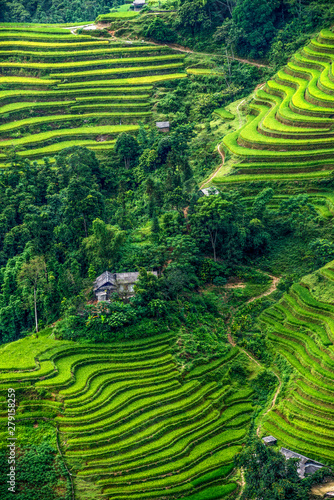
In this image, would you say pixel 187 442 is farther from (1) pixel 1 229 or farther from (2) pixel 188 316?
(1) pixel 1 229

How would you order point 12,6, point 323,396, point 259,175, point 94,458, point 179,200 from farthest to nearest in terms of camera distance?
point 12,6
point 259,175
point 179,200
point 323,396
point 94,458

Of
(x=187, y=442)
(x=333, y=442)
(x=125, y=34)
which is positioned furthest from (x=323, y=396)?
(x=125, y=34)

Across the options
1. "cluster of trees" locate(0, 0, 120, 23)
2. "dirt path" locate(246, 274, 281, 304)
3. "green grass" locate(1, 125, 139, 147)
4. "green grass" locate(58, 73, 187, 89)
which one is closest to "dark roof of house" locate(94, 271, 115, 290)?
"dirt path" locate(246, 274, 281, 304)

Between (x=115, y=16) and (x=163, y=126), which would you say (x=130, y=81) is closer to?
(x=163, y=126)

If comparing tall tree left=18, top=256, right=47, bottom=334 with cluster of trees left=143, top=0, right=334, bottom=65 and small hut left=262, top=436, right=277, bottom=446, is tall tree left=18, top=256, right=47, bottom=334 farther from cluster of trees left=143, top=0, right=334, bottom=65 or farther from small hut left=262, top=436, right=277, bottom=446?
cluster of trees left=143, top=0, right=334, bottom=65

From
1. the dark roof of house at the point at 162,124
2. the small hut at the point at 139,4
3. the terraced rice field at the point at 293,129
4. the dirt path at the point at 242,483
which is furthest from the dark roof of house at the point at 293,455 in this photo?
the small hut at the point at 139,4

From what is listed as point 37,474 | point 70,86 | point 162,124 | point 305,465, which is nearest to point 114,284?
point 37,474
